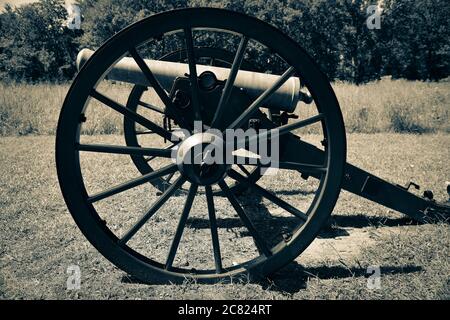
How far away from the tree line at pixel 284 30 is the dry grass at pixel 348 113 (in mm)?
21609

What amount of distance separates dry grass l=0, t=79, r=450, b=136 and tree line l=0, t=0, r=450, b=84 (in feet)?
70.9

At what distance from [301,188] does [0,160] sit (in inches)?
188

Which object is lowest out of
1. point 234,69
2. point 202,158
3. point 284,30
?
point 202,158

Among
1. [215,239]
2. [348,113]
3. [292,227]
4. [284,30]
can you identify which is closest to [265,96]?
[215,239]

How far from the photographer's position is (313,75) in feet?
7.38

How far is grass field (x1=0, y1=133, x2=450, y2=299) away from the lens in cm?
241

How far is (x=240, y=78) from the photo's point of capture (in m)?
3.06

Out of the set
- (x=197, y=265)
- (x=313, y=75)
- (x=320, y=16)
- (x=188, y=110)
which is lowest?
(x=197, y=265)

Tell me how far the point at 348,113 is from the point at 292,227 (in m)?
6.43

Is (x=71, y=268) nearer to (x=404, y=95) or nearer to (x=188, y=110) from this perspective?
(x=188, y=110)

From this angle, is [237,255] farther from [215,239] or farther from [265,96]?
[265,96]

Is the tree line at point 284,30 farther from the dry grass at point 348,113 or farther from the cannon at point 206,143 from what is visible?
the cannon at point 206,143

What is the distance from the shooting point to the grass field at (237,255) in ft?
7.92

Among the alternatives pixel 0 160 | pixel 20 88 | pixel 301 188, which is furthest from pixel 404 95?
pixel 20 88
